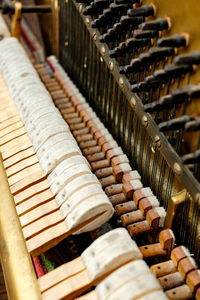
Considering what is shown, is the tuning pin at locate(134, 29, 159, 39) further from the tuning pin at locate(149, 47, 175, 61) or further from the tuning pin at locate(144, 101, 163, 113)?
the tuning pin at locate(144, 101, 163, 113)

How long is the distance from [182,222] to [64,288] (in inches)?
33.1

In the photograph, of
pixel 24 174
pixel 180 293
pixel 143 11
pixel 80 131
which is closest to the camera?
pixel 180 293

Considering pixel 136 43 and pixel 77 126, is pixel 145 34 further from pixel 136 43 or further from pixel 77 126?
pixel 77 126

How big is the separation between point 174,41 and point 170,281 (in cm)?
Result: 127

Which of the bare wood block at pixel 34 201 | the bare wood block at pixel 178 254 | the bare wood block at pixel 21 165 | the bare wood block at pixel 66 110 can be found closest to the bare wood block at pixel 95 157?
the bare wood block at pixel 21 165

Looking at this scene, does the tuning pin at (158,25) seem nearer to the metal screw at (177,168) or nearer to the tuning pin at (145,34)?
the tuning pin at (145,34)

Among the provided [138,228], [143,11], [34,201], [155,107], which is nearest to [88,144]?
[34,201]

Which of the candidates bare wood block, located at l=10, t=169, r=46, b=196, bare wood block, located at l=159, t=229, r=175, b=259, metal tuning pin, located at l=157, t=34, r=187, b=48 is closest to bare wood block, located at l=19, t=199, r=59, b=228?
bare wood block, located at l=10, t=169, r=46, b=196

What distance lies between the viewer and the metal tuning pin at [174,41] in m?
2.19

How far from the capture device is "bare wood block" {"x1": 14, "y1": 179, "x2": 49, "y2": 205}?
2.75m

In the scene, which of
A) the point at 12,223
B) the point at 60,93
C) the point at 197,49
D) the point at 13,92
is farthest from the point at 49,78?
the point at 197,49

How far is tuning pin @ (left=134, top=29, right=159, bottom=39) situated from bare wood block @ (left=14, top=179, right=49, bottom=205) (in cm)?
108

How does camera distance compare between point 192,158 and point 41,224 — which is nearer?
point 192,158

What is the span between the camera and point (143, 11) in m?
2.53
